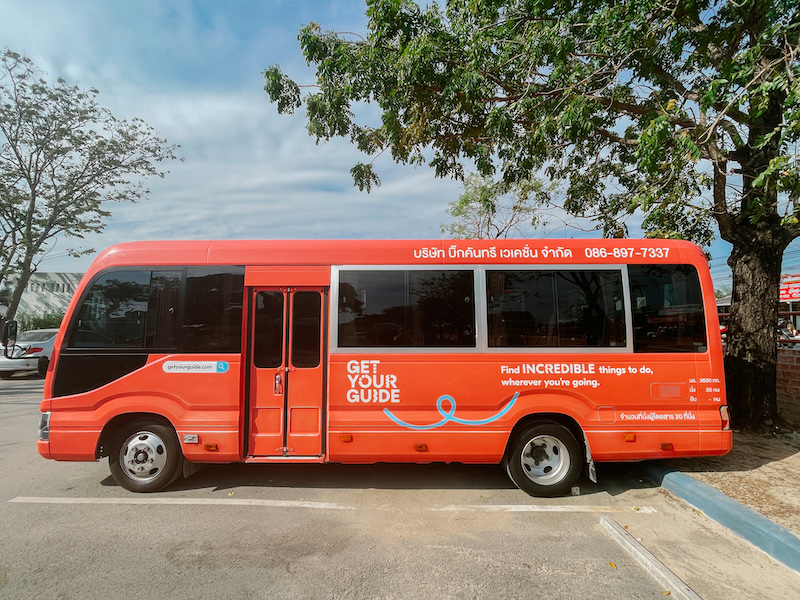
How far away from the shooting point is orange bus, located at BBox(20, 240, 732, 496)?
4645 millimetres

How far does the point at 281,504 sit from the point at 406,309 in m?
2.33

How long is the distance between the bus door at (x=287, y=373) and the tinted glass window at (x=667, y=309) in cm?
334

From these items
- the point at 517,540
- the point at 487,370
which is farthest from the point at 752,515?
the point at 487,370

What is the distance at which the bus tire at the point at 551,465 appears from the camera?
4.67 metres

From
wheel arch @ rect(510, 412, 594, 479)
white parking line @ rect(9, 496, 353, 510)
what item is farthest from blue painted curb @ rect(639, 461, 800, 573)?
white parking line @ rect(9, 496, 353, 510)

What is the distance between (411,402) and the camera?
15.3ft

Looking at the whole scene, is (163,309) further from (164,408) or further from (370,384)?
(370,384)

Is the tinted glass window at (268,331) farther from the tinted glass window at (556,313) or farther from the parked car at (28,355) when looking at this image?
the parked car at (28,355)

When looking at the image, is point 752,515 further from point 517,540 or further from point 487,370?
point 487,370

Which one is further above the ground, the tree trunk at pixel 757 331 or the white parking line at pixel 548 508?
the tree trunk at pixel 757 331

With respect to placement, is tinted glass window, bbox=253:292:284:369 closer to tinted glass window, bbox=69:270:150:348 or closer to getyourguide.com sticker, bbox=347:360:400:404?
getyourguide.com sticker, bbox=347:360:400:404

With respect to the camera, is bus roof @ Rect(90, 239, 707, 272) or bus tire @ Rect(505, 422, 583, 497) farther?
bus roof @ Rect(90, 239, 707, 272)

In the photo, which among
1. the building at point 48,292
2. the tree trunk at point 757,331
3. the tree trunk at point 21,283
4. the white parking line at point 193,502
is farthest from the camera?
the building at point 48,292

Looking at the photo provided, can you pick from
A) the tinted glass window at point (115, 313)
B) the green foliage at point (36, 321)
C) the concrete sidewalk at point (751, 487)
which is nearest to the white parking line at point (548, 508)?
the concrete sidewalk at point (751, 487)
